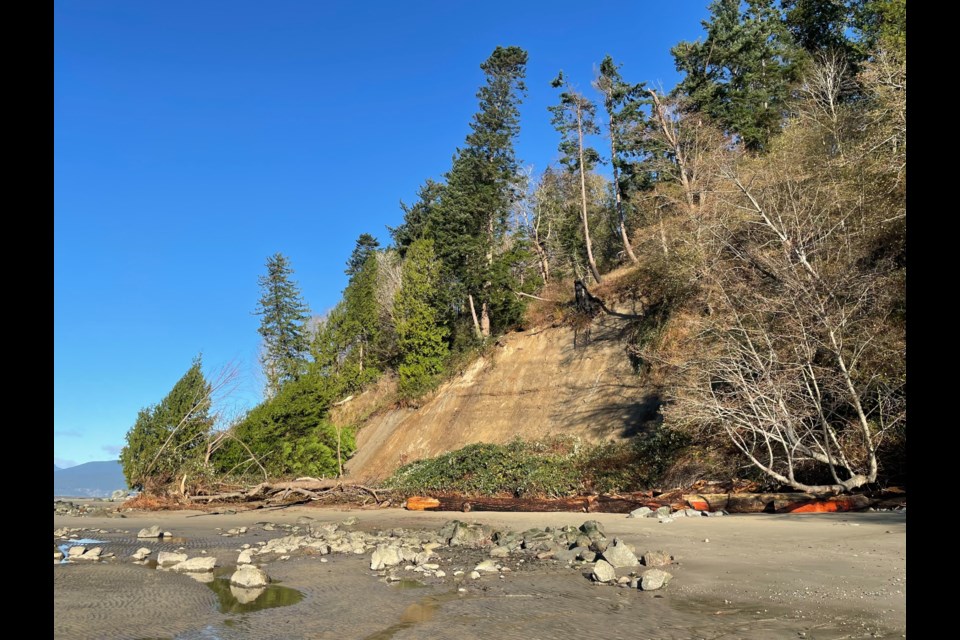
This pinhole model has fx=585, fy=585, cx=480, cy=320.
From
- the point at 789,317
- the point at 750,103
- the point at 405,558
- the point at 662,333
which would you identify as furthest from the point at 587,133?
the point at 405,558

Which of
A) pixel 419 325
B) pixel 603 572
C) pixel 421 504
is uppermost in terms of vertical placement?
pixel 419 325

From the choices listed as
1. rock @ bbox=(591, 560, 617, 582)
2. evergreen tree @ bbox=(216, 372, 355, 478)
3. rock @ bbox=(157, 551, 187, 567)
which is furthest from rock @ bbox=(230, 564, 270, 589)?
evergreen tree @ bbox=(216, 372, 355, 478)

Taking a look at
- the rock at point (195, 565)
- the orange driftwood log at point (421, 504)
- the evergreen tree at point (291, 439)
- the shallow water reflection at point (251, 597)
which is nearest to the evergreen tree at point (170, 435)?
the evergreen tree at point (291, 439)

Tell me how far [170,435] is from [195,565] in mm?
19716

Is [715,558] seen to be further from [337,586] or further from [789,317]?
[789,317]

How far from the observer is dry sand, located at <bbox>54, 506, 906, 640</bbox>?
5.61 meters

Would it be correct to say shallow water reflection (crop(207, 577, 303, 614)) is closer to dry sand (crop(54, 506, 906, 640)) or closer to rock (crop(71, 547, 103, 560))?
dry sand (crop(54, 506, 906, 640))

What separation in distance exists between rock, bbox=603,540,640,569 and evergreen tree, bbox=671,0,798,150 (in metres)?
31.0

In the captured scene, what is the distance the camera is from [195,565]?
32.7ft

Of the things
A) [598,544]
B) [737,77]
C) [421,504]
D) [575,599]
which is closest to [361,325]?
[421,504]

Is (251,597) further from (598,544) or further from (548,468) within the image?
(548,468)
